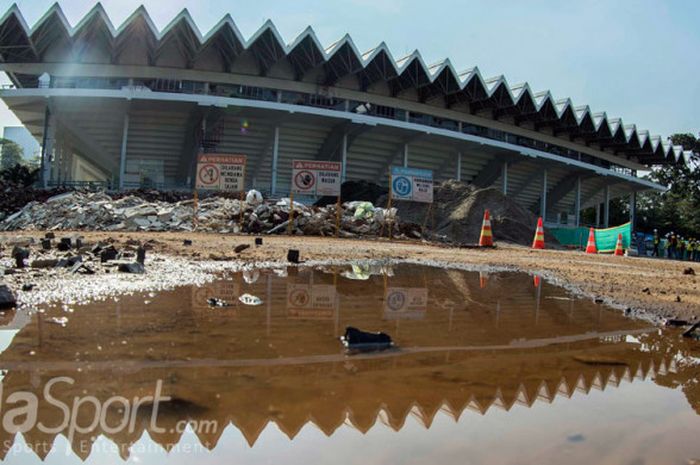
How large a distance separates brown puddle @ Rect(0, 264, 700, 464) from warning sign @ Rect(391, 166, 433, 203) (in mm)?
11998

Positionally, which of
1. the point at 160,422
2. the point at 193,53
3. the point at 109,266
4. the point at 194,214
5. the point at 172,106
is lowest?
the point at 160,422

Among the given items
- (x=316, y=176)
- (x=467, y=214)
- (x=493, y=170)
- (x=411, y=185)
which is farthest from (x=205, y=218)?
(x=493, y=170)

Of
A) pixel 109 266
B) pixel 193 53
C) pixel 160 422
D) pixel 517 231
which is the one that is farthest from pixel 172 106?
pixel 160 422

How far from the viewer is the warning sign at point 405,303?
12.9 ft

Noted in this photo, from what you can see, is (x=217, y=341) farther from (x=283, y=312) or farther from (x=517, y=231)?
(x=517, y=231)

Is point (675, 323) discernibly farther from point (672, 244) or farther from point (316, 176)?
point (672, 244)

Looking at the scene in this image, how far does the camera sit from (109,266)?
17.8 ft

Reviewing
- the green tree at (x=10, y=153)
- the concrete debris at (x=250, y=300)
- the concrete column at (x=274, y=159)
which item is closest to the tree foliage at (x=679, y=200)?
the concrete column at (x=274, y=159)

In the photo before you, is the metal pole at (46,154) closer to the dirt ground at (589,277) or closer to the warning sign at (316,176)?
the warning sign at (316,176)

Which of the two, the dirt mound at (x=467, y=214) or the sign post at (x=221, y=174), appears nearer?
the sign post at (x=221, y=174)

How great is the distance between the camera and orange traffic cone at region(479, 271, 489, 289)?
19.9ft

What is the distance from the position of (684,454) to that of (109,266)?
17.7ft

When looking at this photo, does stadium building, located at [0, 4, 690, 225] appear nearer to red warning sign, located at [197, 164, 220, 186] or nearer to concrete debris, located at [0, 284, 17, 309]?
red warning sign, located at [197, 164, 220, 186]

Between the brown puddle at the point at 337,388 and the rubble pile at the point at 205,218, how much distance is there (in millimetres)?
10711
